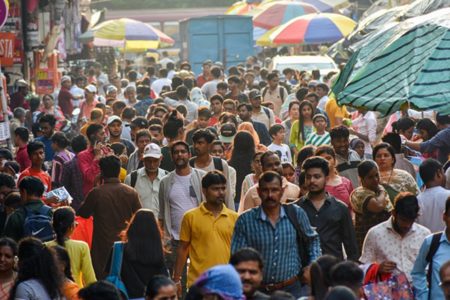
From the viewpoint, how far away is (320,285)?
852 cm

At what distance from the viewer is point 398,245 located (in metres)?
10.6

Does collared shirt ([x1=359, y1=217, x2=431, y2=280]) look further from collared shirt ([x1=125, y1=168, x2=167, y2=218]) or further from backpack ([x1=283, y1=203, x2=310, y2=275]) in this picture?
collared shirt ([x1=125, y1=168, x2=167, y2=218])

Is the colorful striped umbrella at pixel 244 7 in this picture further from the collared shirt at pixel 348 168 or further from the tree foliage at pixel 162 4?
the collared shirt at pixel 348 168

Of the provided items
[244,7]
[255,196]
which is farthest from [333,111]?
[244,7]

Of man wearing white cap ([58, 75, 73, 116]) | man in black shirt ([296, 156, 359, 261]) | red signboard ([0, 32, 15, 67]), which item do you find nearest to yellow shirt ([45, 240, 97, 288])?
man in black shirt ([296, 156, 359, 261])

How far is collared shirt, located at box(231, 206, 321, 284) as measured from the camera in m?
10.3

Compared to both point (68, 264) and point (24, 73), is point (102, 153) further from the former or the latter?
point (24, 73)

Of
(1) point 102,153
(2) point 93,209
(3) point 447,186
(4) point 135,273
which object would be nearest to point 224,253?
(4) point 135,273

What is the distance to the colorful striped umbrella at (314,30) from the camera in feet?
128

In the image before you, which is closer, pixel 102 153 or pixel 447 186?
pixel 447 186

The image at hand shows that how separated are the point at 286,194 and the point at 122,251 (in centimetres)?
257

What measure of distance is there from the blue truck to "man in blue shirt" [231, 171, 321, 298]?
31.6 meters

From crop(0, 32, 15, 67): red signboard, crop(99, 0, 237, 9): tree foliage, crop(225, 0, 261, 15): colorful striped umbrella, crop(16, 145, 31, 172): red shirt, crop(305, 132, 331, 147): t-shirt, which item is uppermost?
crop(0, 32, 15, 67): red signboard

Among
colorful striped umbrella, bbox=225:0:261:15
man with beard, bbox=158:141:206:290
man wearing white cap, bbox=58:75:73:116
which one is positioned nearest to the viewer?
man with beard, bbox=158:141:206:290
